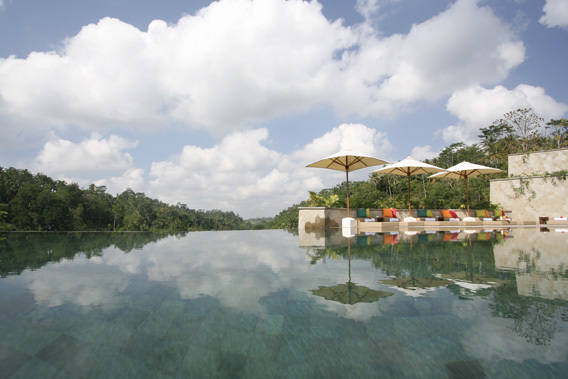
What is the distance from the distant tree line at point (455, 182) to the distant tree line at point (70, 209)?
21.8m

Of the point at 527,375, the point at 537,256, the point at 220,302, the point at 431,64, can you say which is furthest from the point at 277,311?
the point at 431,64

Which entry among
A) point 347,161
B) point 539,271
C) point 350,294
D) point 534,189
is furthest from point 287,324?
point 534,189

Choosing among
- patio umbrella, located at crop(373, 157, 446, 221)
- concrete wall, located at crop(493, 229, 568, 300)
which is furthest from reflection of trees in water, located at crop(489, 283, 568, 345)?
patio umbrella, located at crop(373, 157, 446, 221)

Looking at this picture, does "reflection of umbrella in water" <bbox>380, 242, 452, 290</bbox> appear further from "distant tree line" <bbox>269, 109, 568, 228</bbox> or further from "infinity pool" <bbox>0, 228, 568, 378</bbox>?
"distant tree line" <bbox>269, 109, 568, 228</bbox>

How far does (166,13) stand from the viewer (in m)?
10.3

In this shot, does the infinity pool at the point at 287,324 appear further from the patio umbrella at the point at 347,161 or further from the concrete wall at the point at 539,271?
the patio umbrella at the point at 347,161

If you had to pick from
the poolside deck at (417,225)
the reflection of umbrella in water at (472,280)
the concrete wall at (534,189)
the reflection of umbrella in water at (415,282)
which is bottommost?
the reflection of umbrella in water at (415,282)

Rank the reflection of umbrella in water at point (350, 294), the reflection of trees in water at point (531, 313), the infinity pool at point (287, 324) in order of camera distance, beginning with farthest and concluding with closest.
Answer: the reflection of umbrella in water at point (350, 294) < the reflection of trees in water at point (531, 313) < the infinity pool at point (287, 324)

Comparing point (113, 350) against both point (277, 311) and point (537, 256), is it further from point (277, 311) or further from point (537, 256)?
point (537, 256)

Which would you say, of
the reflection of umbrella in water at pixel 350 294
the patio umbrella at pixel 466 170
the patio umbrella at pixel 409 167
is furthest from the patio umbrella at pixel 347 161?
the reflection of umbrella in water at pixel 350 294

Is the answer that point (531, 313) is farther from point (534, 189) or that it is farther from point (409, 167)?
point (534, 189)

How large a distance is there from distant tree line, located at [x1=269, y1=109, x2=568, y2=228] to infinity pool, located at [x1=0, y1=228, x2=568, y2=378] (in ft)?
41.4

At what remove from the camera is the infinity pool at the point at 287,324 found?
1.50 m

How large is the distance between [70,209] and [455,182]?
47970 millimetres
